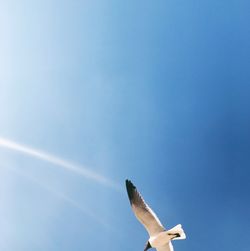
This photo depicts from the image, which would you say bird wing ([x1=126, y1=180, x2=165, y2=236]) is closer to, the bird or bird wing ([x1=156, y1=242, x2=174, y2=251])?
the bird

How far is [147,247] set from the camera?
20656 mm

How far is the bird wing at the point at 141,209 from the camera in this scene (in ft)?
60.7

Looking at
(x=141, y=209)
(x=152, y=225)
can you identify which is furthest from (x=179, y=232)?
(x=141, y=209)

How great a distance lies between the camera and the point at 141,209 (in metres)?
18.7

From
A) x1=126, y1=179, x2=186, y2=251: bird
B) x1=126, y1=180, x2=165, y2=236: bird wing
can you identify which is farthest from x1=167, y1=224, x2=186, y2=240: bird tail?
x1=126, y1=180, x2=165, y2=236: bird wing

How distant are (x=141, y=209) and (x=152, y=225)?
936mm

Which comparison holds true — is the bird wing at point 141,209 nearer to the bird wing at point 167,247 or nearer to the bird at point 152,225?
the bird at point 152,225

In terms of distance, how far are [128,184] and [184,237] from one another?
2720 mm

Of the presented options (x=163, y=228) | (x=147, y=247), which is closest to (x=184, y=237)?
(x=163, y=228)

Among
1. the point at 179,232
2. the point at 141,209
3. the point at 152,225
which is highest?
the point at 141,209

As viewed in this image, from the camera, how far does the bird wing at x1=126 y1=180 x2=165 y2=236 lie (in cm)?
1852

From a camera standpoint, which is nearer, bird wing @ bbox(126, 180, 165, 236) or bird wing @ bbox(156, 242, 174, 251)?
bird wing @ bbox(126, 180, 165, 236)

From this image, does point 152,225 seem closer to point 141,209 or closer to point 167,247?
point 141,209

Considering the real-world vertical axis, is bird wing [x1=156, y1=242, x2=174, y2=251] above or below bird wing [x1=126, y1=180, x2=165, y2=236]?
below
